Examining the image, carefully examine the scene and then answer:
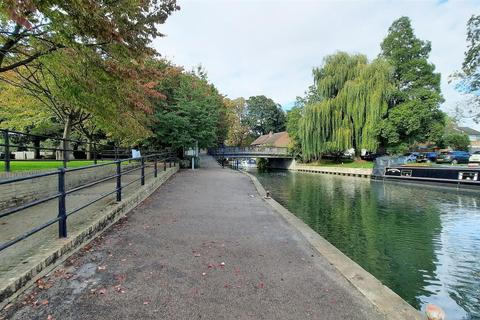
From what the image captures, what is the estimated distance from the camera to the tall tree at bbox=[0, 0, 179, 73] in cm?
518

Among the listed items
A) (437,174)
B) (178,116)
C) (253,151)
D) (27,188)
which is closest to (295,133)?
(253,151)

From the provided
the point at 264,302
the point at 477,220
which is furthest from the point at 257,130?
the point at 264,302

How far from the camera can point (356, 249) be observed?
23.0ft

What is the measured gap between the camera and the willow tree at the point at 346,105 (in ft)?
92.1

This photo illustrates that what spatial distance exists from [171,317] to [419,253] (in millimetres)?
6442

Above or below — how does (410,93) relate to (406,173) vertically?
above

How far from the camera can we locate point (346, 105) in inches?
1169

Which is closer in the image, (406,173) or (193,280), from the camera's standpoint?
(193,280)

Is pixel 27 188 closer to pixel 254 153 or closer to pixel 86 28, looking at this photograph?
pixel 86 28

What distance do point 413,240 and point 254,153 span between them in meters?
35.3

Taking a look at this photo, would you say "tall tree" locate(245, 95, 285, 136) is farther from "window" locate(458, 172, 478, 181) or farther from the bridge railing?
"window" locate(458, 172, 478, 181)

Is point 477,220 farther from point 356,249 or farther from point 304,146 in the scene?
point 304,146

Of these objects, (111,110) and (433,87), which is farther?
(433,87)

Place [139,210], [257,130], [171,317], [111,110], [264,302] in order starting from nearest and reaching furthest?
[171,317] < [264,302] < [139,210] < [111,110] < [257,130]
